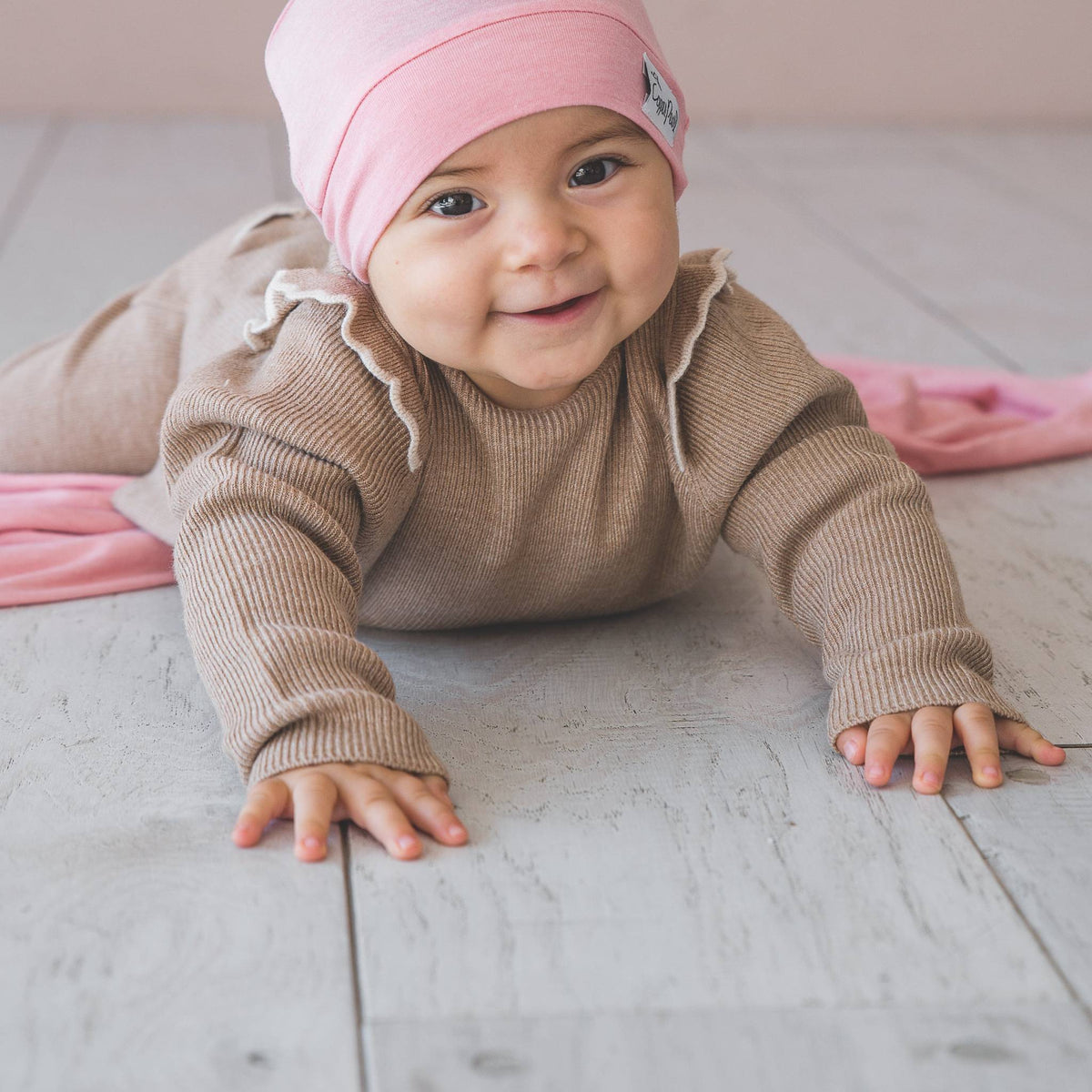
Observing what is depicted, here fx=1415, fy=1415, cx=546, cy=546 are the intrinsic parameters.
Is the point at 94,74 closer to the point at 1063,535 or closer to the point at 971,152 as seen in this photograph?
the point at 971,152

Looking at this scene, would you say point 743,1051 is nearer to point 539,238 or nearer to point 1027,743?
point 1027,743

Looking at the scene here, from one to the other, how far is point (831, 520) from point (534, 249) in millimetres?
305

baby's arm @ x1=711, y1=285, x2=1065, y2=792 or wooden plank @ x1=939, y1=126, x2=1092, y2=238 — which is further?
wooden plank @ x1=939, y1=126, x2=1092, y2=238

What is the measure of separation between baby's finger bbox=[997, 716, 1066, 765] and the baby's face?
14.2 inches

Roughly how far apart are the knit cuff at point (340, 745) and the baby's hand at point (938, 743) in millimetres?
276

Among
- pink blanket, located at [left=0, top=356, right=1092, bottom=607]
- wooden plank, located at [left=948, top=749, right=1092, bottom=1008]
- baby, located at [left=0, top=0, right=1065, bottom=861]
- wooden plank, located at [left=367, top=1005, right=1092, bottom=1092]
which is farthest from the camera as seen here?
pink blanket, located at [left=0, top=356, right=1092, bottom=607]

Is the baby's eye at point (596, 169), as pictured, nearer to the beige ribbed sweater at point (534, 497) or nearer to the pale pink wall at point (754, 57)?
the beige ribbed sweater at point (534, 497)

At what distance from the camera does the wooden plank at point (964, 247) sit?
1.98 metres

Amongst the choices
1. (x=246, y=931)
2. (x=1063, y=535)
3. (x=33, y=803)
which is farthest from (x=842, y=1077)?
(x=1063, y=535)

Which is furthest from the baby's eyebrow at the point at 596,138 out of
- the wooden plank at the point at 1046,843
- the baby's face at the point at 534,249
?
the wooden plank at the point at 1046,843

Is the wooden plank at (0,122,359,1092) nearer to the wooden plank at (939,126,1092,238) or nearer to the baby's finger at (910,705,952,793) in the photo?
the baby's finger at (910,705,952,793)

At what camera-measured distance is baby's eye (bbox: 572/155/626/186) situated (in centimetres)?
91

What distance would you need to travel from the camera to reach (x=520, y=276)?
0.89m

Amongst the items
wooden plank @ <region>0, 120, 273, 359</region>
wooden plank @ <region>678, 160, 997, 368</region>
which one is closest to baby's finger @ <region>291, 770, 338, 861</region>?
wooden plank @ <region>0, 120, 273, 359</region>
